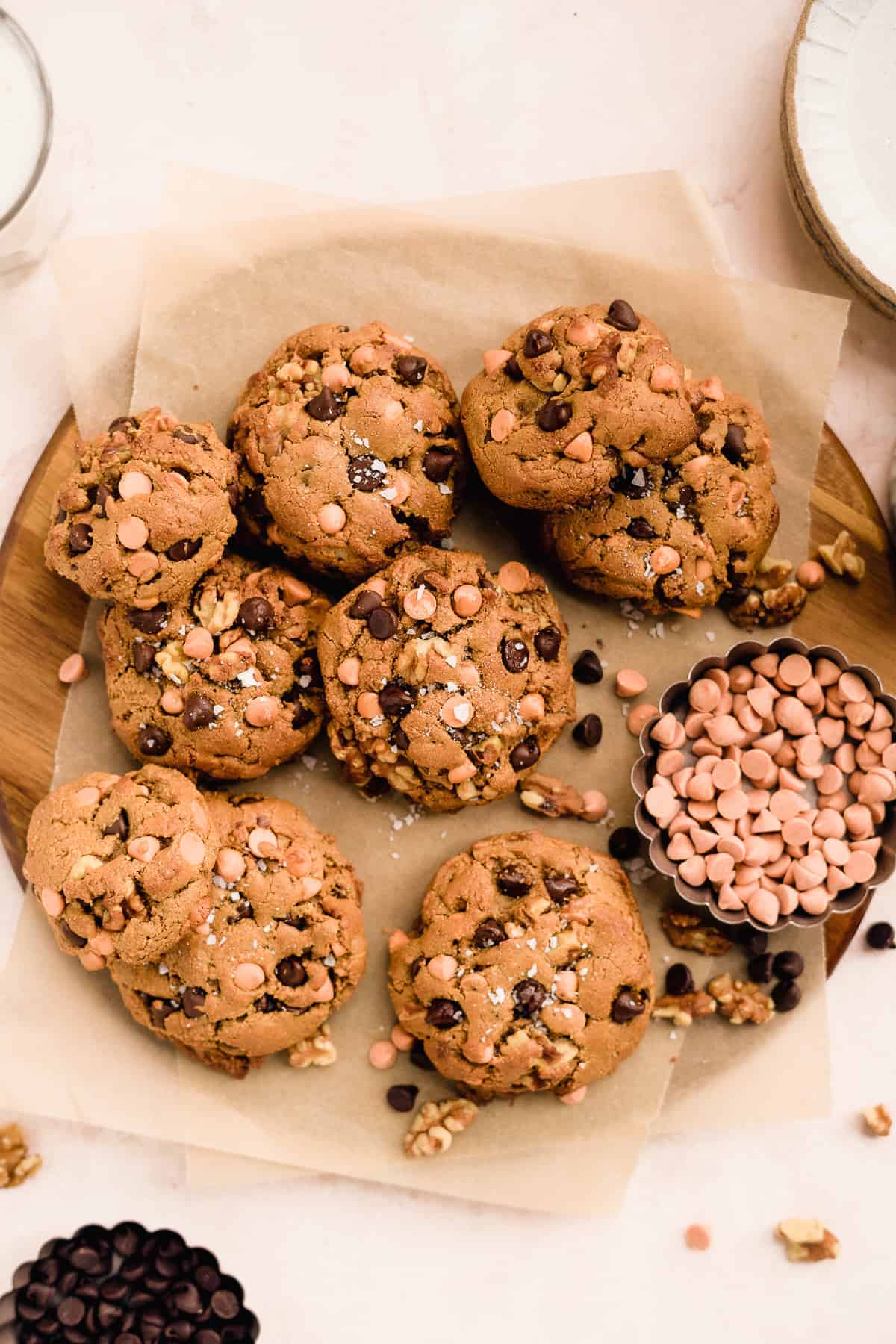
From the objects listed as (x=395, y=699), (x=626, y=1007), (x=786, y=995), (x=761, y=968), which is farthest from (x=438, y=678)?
(x=786, y=995)

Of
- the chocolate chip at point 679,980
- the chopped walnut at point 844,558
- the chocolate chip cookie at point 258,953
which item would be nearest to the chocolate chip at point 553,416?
the chopped walnut at point 844,558

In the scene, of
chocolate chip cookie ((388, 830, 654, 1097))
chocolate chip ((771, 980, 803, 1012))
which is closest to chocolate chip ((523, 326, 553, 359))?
chocolate chip cookie ((388, 830, 654, 1097))

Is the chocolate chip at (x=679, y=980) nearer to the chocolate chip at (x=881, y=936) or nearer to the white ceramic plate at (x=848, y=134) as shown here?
the chocolate chip at (x=881, y=936)

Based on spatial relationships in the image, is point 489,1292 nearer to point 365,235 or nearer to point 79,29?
point 365,235

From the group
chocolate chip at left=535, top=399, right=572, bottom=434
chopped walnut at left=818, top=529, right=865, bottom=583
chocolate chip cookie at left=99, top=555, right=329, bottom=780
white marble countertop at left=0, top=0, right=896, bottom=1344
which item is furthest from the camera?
white marble countertop at left=0, top=0, right=896, bottom=1344

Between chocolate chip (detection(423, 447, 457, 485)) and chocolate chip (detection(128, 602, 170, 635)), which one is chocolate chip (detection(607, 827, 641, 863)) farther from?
chocolate chip (detection(128, 602, 170, 635))

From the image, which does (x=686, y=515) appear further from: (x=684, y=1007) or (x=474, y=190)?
(x=684, y=1007)

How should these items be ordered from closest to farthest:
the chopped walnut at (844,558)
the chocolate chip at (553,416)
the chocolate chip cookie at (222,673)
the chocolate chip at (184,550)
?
1. the chocolate chip at (553,416)
2. the chocolate chip at (184,550)
3. the chocolate chip cookie at (222,673)
4. the chopped walnut at (844,558)
